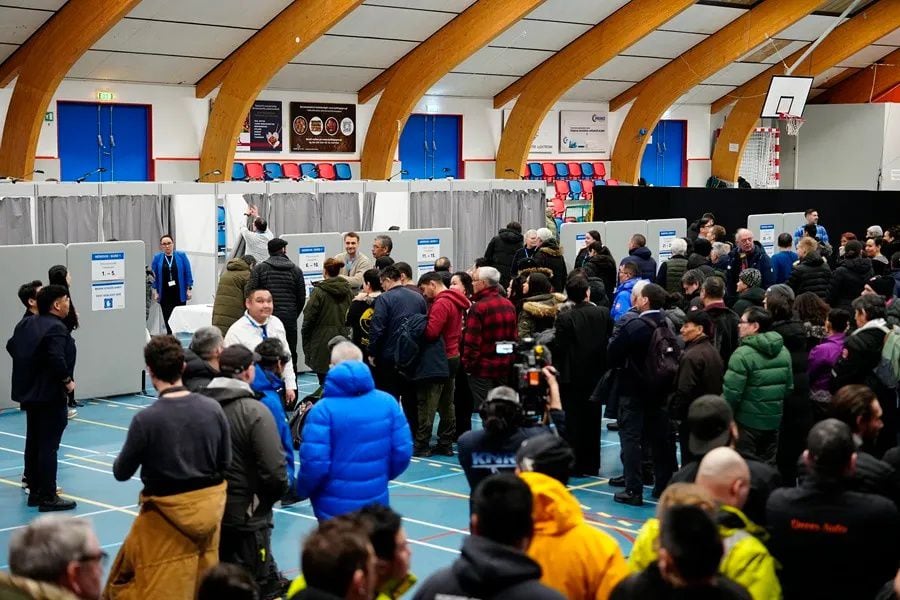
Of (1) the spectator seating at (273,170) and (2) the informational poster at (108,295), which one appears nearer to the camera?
(2) the informational poster at (108,295)

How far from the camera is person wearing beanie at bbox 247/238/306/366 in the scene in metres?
11.0

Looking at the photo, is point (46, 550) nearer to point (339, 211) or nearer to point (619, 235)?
point (619, 235)

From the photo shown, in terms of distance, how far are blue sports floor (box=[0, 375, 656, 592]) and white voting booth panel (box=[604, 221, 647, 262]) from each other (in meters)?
5.66

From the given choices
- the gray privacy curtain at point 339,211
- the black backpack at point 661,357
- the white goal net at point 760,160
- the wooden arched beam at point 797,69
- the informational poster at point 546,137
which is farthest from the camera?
the white goal net at point 760,160

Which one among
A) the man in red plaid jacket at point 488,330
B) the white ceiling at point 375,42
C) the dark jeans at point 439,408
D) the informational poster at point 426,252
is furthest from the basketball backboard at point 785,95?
the man in red plaid jacket at point 488,330

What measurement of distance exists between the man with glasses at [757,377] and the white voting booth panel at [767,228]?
11182mm

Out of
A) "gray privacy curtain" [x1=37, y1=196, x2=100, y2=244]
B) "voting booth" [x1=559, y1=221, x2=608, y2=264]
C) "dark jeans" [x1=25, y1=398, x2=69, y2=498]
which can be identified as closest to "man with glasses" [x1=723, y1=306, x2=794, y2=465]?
"dark jeans" [x1=25, y1=398, x2=69, y2=498]

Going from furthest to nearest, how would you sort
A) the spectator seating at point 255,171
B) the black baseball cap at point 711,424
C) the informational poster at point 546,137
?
the informational poster at point 546,137 < the spectator seating at point 255,171 < the black baseball cap at point 711,424

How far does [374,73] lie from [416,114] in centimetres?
210

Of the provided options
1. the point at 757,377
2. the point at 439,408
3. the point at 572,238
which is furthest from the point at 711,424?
the point at 572,238

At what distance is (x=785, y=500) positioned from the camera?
4.17 metres

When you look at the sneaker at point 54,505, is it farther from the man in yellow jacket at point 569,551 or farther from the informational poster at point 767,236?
the informational poster at point 767,236

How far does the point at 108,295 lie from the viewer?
40.2 ft

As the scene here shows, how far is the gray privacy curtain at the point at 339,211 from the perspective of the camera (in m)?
16.7
